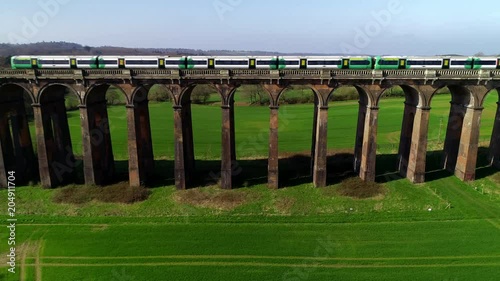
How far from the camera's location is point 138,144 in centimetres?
4388

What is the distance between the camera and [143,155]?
46.9 m

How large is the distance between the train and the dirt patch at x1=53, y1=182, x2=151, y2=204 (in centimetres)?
1538

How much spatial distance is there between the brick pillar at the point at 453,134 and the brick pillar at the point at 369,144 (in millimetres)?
12008

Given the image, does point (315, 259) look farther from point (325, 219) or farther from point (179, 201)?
point (179, 201)

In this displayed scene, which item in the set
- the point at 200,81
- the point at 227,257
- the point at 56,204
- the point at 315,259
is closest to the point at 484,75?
the point at 315,259

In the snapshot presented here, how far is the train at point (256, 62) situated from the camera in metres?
42.1

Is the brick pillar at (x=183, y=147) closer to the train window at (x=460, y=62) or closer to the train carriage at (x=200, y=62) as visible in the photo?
the train carriage at (x=200, y=62)

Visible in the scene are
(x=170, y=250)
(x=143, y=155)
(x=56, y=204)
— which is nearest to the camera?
(x=170, y=250)

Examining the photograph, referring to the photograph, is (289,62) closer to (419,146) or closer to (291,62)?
(291,62)

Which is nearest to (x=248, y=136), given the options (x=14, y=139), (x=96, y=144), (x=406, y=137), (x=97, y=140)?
(x=406, y=137)

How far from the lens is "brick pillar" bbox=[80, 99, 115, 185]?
4306cm

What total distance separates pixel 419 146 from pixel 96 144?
137 ft

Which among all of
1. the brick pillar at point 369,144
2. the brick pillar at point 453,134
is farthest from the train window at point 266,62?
the brick pillar at point 453,134

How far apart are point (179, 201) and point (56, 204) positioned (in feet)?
47.5
